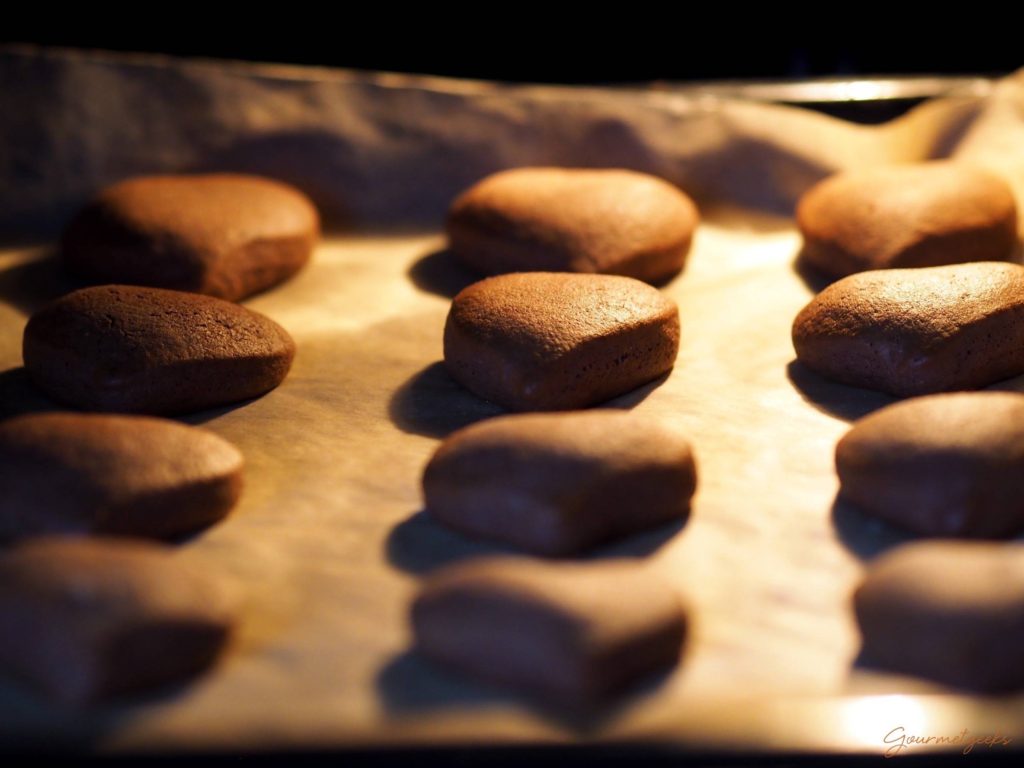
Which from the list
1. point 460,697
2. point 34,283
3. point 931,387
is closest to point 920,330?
point 931,387

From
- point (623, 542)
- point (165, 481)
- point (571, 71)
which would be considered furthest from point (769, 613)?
point (571, 71)

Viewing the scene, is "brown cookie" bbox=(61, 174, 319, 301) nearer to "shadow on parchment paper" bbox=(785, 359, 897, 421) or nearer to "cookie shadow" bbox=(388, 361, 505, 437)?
"cookie shadow" bbox=(388, 361, 505, 437)

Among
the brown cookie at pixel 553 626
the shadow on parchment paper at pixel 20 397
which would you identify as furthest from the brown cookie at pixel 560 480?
the shadow on parchment paper at pixel 20 397

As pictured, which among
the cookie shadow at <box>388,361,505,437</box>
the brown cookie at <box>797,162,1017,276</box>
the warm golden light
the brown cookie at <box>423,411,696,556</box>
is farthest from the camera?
the brown cookie at <box>797,162,1017,276</box>

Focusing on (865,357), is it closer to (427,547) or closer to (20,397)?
(427,547)

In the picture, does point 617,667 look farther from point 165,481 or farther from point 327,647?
point 165,481

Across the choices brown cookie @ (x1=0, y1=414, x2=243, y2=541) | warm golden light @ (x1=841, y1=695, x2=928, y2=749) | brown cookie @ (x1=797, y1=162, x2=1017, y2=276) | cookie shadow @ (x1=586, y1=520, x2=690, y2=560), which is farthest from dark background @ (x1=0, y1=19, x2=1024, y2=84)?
warm golden light @ (x1=841, y1=695, x2=928, y2=749)
